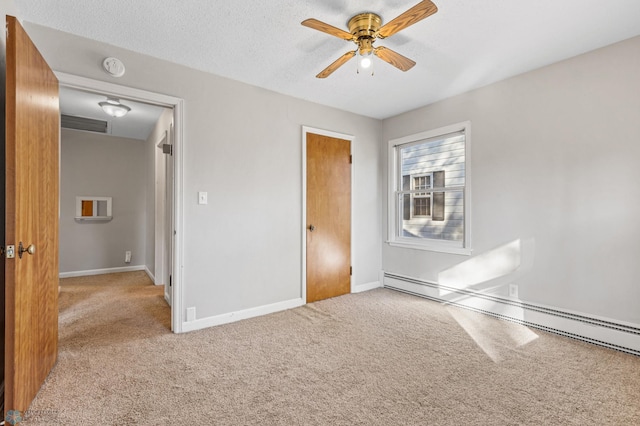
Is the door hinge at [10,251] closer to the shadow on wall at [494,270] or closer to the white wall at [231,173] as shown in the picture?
the white wall at [231,173]

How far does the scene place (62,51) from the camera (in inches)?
90.0

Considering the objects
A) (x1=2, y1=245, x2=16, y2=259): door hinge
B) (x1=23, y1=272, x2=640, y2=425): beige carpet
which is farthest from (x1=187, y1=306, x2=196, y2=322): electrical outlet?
(x1=2, y1=245, x2=16, y2=259): door hinge

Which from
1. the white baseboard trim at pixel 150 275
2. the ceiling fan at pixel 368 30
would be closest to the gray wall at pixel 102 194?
the white baseboard trim at pixel 150 275

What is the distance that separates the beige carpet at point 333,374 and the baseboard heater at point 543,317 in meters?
0.14

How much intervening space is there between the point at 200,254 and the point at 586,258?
3428 mm

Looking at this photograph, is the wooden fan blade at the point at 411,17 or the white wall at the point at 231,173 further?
the white wall at the point at 231,173

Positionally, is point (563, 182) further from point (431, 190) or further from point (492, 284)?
point (431, 190)

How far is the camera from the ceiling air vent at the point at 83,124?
14.4 feet

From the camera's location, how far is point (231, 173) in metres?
3.06

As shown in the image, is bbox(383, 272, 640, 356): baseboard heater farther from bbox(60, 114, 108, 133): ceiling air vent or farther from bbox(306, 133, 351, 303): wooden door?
bbox(60, 114, 108, 133): ceiling air vent

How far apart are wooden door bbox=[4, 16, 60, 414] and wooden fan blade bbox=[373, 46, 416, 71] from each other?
2.10 meters

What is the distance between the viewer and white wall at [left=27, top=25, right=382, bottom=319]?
8.48 feet

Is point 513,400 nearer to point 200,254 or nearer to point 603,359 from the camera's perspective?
point 603,359

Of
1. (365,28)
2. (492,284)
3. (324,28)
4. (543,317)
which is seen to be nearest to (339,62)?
(365,28)
